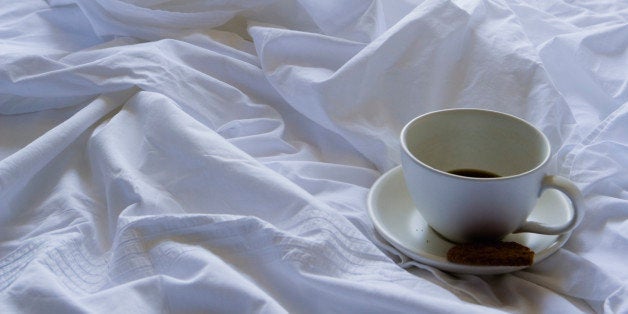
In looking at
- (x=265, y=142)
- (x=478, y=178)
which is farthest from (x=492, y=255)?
(x=265, y=142)

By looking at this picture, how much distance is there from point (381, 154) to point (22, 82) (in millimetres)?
320

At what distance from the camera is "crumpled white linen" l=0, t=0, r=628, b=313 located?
18.3 inches

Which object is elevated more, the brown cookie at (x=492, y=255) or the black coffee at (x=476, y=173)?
the black coffee at (x=476, y=173)

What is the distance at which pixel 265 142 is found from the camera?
0.63 meters

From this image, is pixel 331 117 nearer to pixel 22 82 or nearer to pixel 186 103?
pixel 186 103

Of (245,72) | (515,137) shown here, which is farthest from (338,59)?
(515,137)

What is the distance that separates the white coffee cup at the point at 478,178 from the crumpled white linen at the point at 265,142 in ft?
0.11

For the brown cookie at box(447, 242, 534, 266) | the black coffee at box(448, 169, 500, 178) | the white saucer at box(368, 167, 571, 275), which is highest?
the black coffee at box(448, 169, 500, 178)

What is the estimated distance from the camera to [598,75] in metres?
0.69

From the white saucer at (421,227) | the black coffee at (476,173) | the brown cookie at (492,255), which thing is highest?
the black coffee at (476,173)

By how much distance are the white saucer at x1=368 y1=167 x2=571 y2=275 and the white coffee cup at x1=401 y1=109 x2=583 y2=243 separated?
0.6 inches

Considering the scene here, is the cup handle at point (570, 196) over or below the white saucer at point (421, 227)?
over

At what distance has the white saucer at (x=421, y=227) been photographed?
503 millimetres

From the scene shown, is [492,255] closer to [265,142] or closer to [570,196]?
[570,196]
